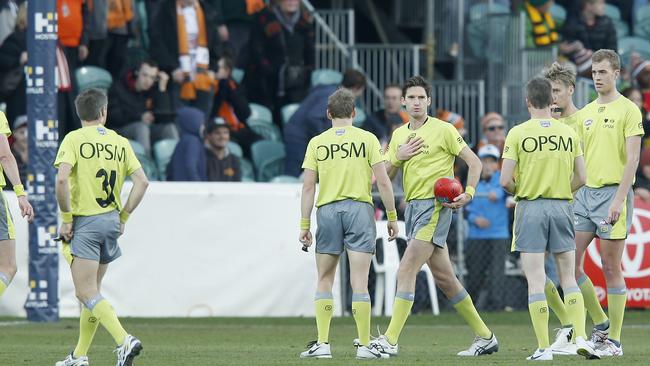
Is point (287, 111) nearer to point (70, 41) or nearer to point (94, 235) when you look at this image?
point (70, 41)

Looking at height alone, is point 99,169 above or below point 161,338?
above

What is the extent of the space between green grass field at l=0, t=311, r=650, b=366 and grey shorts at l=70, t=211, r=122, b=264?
0.95 metres

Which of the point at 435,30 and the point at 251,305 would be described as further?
the point at 435,30

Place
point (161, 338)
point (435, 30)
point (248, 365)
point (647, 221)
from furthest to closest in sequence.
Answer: point (435, 30)
point (647, 221)
point (161, 338)
point (248, 365)

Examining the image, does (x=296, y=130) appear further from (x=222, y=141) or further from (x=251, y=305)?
(x=251, y=305)

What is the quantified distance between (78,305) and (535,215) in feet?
26.0

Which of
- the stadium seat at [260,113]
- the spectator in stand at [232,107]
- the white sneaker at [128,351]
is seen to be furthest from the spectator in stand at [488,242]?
the white sneaker at [128,351]

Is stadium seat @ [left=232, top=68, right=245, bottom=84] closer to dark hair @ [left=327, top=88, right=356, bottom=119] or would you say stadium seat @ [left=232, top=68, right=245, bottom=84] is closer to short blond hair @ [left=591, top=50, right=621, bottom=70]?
dark hair @ [left=327, top=88, right=356, bottom=119]

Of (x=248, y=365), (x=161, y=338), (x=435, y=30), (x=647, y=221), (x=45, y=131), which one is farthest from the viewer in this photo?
(x=435, y=30)

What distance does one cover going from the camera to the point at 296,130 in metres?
19.8

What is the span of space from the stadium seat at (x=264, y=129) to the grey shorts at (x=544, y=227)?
11114 mm

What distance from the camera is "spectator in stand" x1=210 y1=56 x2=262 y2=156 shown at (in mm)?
21609

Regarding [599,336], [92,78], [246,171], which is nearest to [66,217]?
[599,336]

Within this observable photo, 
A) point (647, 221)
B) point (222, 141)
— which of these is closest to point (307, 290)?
point (222, 141)
